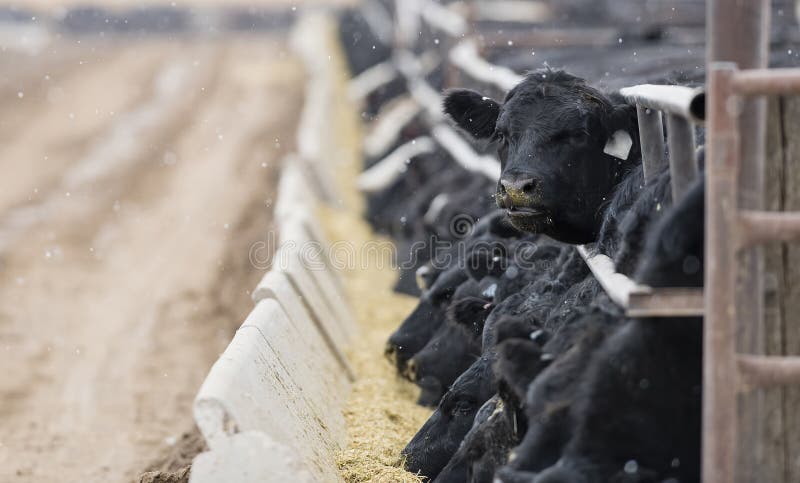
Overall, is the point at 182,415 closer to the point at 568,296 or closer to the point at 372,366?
the point at 372,366

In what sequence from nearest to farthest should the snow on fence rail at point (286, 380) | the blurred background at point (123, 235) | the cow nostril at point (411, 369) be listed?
the snow on fence rail at point (286, 380), the cow nostril at point (411, 369), the blurred background at point (123, 235)

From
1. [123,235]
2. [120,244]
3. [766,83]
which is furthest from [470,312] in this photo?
[123,235]

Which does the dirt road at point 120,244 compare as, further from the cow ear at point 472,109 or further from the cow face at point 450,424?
the cow ear at point 472,109

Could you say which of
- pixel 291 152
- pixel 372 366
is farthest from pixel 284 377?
pixel 291 152

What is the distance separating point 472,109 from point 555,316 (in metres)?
1.72

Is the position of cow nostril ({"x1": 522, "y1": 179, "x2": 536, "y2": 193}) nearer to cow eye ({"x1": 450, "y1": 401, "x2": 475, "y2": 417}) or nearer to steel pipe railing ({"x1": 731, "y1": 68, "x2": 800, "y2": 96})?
cow eye ({"x1": 450, "y1": 401, "x2": 475, "y2": 417})

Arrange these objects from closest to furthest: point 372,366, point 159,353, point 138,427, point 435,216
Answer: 1. point 138,427
2. point 372,366
3. point 159,353
4. point 435,216

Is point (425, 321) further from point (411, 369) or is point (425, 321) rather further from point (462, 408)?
point (462, 408)

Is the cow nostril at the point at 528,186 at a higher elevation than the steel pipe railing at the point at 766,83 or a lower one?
lower

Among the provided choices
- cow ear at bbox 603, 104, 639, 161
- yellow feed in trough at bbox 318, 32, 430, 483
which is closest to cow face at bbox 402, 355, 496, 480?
yellow feed in trough at bbox 318, 32, 430, 483

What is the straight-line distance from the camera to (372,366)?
Result: 799 cm

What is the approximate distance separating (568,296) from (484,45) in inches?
343

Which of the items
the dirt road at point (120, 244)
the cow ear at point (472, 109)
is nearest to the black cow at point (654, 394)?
the cow ear at point (472, 109)

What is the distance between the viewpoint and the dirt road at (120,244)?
7.66 meters
